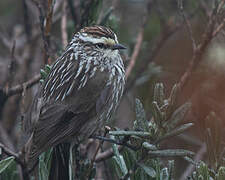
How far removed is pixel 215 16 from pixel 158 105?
4.49 feet

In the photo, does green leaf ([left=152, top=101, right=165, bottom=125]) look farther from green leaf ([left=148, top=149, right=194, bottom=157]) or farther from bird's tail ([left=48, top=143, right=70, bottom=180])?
bird's tail ([left=48, top=143, right=70, bottom=180])

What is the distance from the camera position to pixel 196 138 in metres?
5.26

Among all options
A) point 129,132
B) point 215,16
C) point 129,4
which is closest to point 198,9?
point 215,16

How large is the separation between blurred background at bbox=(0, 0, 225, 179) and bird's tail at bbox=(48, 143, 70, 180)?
65 cm

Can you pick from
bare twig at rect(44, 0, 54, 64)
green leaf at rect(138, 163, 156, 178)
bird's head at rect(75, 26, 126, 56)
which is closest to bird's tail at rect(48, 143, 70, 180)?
bare twig at rect(44, 0, 54, 64)

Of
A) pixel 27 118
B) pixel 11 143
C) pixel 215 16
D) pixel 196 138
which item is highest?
pixel 215 16

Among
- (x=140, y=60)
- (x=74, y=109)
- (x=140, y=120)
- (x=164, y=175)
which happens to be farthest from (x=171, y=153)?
(x=140, y=60)

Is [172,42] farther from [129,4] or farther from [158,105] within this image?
[158,105]

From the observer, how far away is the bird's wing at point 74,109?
366 cm

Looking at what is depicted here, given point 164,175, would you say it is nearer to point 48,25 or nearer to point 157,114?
point 157,114

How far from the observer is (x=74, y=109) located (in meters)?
3.90

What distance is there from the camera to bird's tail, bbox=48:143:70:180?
3.60m

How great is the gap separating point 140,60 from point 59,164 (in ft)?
7.54

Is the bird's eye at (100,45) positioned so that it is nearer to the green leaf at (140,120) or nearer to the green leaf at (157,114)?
the green leaf at (140,120)
